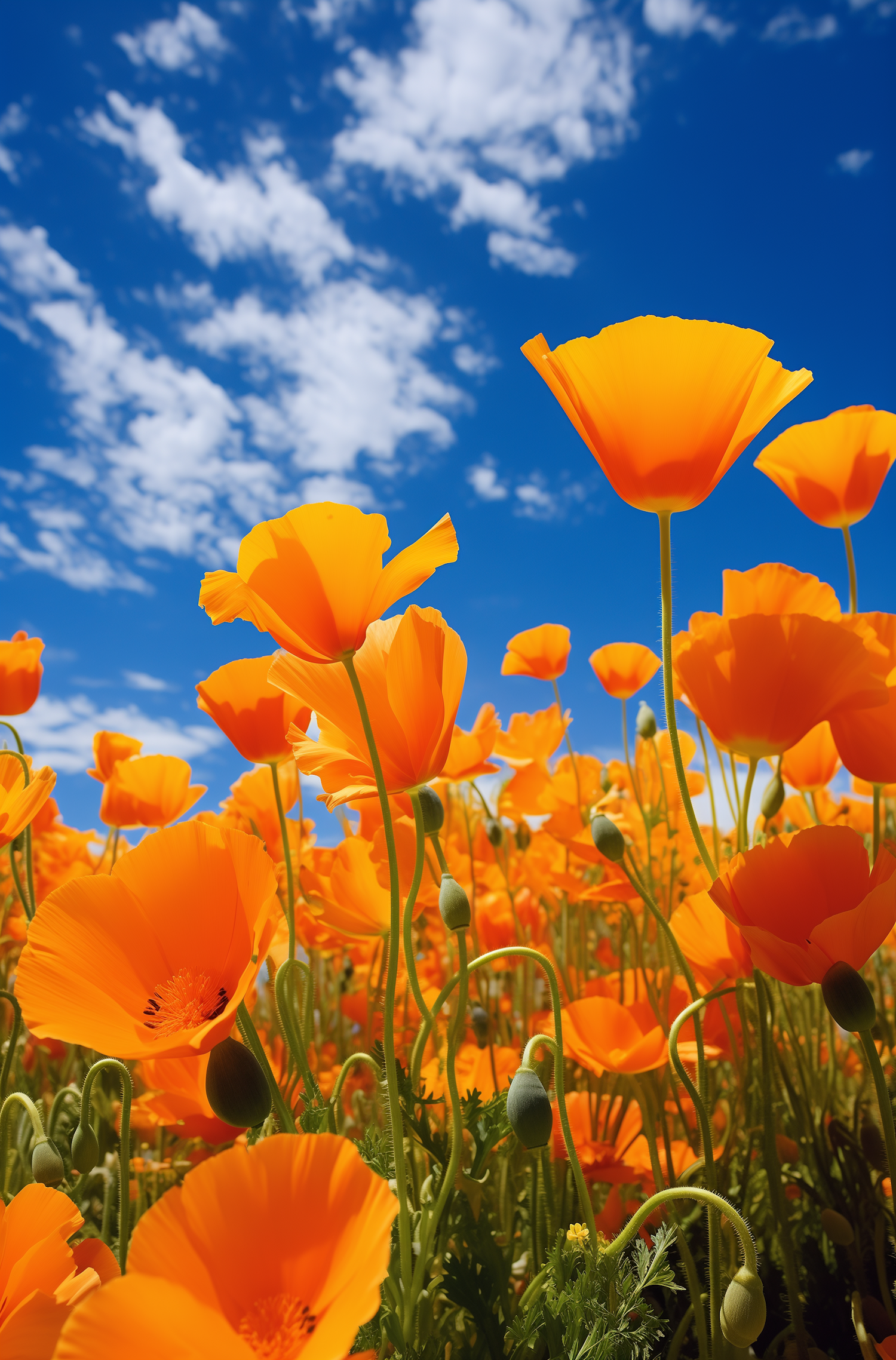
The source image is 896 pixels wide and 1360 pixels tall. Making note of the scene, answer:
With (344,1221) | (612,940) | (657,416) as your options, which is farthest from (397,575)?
(612,940)

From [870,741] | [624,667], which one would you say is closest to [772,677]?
[870,741]

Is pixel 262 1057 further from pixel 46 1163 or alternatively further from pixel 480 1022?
pixel 480 1022

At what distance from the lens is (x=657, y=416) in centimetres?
92

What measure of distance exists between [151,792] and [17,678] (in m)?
0.43

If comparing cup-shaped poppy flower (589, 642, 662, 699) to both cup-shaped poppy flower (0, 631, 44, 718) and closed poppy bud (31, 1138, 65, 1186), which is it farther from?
closed poppy bud (31, 1138, 65, 1186)

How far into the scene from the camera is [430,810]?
105 centimetres

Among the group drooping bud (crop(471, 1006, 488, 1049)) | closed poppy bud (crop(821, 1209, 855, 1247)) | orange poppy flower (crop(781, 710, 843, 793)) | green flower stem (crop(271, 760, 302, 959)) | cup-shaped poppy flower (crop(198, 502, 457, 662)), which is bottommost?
closed poppy bud (crop(821, 1209, 855, 1247))

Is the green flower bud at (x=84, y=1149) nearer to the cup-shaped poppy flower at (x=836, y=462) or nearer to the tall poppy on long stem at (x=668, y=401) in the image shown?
the tall poppy on long stem at (x=668, y=401)

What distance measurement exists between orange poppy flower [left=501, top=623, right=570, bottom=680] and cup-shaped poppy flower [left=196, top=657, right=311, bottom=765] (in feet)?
4.05

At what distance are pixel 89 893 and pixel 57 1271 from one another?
0.29 meters

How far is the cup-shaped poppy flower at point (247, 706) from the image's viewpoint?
4.65 feet

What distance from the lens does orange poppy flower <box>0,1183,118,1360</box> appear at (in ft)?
2.03

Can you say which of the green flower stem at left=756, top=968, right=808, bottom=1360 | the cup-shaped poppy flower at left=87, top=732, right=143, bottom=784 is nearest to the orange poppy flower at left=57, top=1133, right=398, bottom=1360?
the green flower stem at left=756, top=968, right=808, bottom=1360

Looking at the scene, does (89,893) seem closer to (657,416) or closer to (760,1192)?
(657,416)
